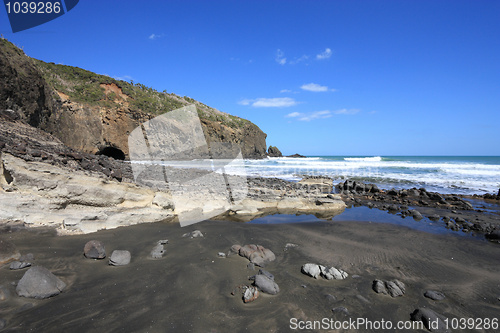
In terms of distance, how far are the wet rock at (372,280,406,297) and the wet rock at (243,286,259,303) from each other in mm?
1746

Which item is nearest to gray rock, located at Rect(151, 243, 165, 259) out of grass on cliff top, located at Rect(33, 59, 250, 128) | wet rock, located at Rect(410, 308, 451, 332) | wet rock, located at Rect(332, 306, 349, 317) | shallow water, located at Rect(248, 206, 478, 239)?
wet rock, located at Rect(332, 306, 349, 317)

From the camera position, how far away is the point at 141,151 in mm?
33438

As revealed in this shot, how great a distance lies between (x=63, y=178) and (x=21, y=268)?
240 cm

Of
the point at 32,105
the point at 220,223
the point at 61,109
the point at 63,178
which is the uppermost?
the point at 61,109

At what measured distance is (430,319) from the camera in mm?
2566

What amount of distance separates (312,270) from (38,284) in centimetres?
355

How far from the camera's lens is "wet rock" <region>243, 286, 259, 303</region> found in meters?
2.77

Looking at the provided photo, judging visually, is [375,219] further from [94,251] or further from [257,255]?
[94,251]

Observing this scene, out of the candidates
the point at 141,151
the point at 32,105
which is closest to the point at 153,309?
the point at 32,105

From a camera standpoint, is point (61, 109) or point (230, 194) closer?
point (230, 194)

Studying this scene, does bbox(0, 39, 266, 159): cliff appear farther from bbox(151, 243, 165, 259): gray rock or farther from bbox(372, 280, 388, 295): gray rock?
bbox(372, 280, 388, 295): gray rock

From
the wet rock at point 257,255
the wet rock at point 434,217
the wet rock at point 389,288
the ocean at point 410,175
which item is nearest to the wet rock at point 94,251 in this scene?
the wet rock at point 257,255

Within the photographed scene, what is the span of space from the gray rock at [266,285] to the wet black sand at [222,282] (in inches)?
3.7

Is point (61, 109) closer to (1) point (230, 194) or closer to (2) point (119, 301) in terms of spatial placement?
(1) point (230, 194)
